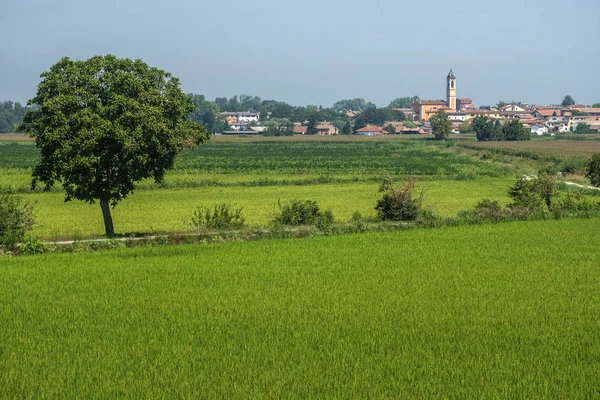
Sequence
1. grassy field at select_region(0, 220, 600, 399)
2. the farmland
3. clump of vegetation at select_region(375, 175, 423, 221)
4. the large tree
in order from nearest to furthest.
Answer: grassy field at select_region(0, 220, 600, 399)
the large tree
clump of vegetation at select_region(375, 175, 423, 221)
the farmland

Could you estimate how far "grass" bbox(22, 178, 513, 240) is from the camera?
36.5m

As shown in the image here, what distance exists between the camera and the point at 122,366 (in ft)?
42.0

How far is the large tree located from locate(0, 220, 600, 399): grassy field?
3.50 m

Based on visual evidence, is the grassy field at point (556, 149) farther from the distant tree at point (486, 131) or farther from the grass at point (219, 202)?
the grass at point (219, 202)

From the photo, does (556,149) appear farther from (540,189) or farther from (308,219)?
(308,219)

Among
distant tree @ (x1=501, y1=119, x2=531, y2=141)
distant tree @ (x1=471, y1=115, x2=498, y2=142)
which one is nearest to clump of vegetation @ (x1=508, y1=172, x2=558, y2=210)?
distant tree @ (x1=501, y1=119, x2=531, y2=141)

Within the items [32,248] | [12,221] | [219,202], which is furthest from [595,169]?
[32,248]

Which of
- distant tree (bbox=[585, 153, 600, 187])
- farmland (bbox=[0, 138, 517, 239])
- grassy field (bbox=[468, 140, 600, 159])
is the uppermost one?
distant tree (bbox=[585, 153, 600, 187])

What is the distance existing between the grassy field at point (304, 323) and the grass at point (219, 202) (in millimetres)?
9532

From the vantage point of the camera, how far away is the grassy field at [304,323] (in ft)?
39.5

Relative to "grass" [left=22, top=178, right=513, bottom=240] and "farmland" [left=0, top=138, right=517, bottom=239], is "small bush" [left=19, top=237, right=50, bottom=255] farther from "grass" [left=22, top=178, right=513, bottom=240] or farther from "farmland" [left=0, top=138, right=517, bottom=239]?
"farmland" [left=0, top=138, right=517, bottom=239]

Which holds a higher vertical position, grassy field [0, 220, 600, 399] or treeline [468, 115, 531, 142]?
grassy field [0, 220, 600, 399]

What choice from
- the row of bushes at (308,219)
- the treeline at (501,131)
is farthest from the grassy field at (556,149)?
the row of bushes at (308,219)

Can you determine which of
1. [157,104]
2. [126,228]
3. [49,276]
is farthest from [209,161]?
[49,276]
